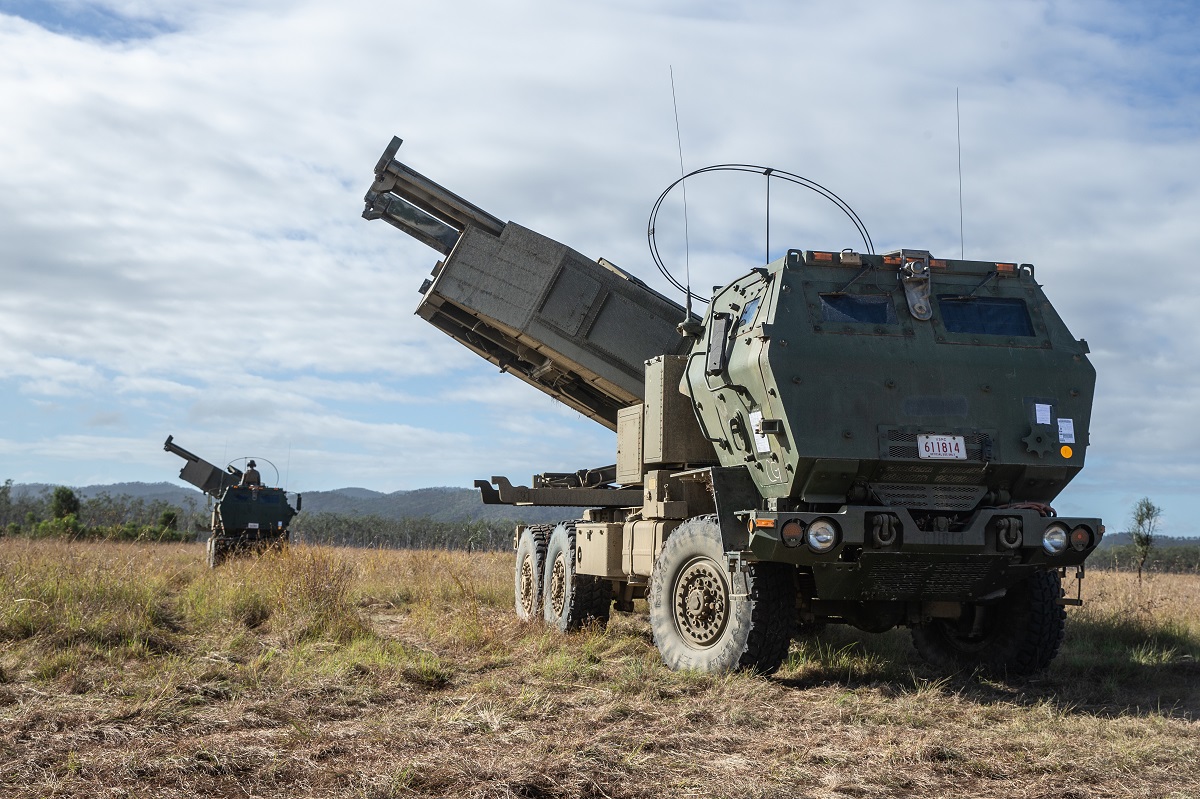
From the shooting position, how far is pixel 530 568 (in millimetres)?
12234

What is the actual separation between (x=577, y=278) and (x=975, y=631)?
450 centimetres

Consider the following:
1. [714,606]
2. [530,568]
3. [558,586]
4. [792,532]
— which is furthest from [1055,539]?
[530,568]

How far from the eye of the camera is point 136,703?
5.86m

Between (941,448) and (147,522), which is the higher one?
(941,448)

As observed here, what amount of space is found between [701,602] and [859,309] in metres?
2.26

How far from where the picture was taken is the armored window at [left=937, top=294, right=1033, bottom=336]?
7617 millimetres

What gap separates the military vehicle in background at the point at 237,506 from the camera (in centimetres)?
1981

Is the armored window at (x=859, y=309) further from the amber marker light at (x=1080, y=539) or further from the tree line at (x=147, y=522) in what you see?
the tree line at (x=147, y=522)

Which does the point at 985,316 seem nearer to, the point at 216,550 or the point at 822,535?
the point at 822,535

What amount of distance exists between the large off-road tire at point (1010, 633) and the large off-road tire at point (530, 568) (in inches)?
172

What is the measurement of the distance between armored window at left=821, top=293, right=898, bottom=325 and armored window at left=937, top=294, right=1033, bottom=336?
382mm

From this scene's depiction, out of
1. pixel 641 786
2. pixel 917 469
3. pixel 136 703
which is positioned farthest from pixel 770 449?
pixel 136 703

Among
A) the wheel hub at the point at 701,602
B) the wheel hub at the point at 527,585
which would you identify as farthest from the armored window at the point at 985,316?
the wheel hub at the point at 527,585

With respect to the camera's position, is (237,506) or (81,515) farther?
(81,515)
